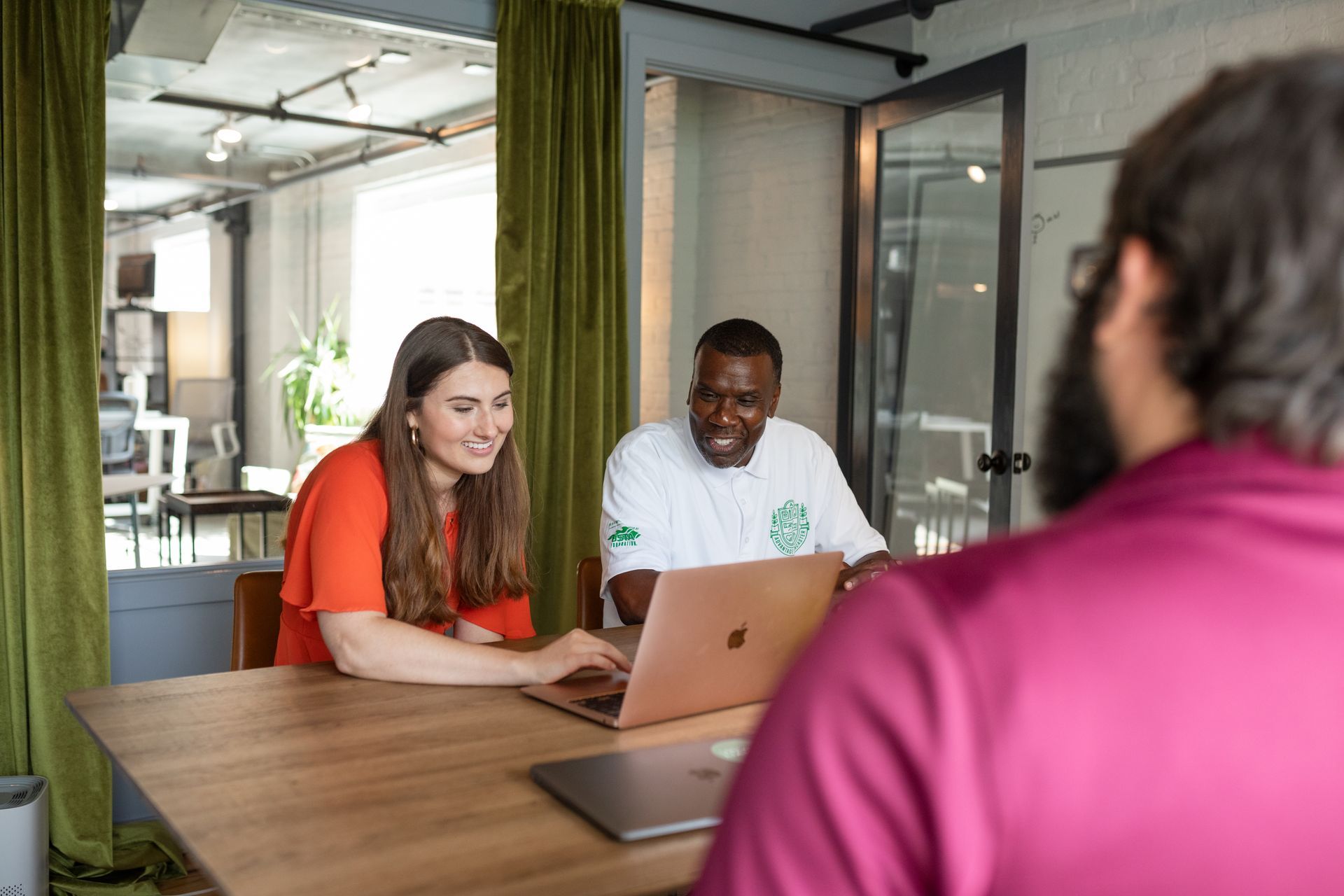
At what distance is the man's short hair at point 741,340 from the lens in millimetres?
2627

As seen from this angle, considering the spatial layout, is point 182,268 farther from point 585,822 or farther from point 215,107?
point 585,822

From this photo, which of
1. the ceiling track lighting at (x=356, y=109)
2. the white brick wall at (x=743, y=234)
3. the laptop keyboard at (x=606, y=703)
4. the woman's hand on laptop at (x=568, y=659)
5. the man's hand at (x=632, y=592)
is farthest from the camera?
the white brick wall at (x=743, y=234)

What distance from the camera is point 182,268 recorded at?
11.0 ft

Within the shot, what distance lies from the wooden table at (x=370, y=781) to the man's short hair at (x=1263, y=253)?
785mm

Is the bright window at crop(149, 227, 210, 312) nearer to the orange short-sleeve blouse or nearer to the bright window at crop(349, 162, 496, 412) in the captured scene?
the bright window at crop(349, 162, 496, 412)

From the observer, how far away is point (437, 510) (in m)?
2.09

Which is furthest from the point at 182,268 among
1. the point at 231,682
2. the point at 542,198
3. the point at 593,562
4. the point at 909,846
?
the point at 909,846

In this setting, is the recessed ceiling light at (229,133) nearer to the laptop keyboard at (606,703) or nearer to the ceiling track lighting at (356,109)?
the ceiling track lighting at (356,109)

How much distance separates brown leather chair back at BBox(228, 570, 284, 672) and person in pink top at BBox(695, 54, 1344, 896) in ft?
5.85

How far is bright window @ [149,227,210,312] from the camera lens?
330 cm

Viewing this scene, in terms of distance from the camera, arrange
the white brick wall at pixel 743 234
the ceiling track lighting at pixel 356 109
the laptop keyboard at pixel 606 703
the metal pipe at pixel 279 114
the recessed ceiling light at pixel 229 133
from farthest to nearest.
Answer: the white brick wall at pixel 743 234, the ceiling track lighting at pixel 356 109, the recessed ceiling light at pixel 229 133, the metal pipe at pixel 279 114, the laptop keyboard at pixel 606 703

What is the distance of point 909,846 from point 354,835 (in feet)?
2.65

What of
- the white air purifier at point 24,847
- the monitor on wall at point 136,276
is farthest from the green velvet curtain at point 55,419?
the monitor on wall at point 136,276

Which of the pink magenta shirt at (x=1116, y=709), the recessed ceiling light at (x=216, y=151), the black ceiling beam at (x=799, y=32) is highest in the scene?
the black ceiling beam at (x=799, y=32)
